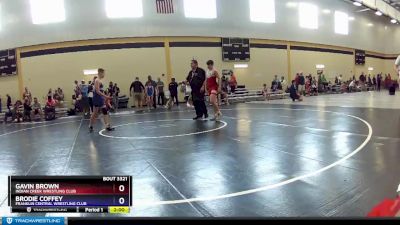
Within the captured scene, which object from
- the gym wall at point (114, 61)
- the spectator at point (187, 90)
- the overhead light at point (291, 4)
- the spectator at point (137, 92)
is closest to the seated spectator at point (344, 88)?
the overhead light at point (291, 4)

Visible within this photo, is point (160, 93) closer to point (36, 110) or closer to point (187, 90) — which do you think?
point (187, 90)

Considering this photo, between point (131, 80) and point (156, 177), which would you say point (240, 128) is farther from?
point (131, 80)

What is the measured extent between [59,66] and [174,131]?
15768 millimetres

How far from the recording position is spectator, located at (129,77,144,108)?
22578 millimetres

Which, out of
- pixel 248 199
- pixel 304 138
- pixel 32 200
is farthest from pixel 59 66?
pixel 32 200

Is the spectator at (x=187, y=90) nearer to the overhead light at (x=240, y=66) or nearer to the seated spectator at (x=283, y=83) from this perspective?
the overhead light at (x=240, y=66)

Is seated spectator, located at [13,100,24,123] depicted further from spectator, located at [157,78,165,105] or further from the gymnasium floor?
the gymnasium floor

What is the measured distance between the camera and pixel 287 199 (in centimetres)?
390
